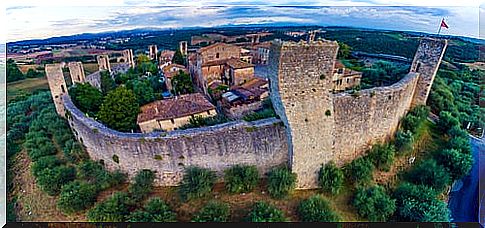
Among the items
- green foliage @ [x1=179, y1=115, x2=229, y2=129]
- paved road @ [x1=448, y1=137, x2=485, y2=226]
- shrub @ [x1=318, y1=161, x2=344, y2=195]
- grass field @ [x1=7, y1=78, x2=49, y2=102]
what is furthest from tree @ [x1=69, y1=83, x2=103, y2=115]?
paved road @ [x1=448, y1=137, x2=485, y2=226]

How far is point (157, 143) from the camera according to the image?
22.1 feet

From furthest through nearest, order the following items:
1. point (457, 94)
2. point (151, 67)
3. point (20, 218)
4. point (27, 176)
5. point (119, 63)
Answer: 1. point (119, 63)
2. point (151, 67)
3. point (457, 94)
4. point (27, 176)
5. point (20, 218)

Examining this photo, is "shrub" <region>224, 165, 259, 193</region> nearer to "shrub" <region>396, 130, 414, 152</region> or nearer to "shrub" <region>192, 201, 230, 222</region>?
"shrub" <region>192, 201, 230, 222</region>

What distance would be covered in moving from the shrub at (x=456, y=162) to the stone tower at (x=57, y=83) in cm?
1131

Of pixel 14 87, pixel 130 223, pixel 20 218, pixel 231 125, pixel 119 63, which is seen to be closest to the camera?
pixel 130 223

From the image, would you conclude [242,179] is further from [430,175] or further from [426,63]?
[426,63]

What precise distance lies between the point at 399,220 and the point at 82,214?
6.62m

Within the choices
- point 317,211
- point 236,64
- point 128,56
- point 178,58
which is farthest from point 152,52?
point 317,211

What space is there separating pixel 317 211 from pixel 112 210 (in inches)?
159

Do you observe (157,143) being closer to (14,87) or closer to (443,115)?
(443,115)

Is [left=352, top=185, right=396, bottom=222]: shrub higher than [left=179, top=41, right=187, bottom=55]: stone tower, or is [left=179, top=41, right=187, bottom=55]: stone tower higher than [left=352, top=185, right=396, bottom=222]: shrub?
[left=179, top=41, right=187, bottom=55]: stone tower

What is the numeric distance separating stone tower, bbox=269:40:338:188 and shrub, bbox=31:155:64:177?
622 centimetres

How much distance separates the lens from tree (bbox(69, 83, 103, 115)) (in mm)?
10805

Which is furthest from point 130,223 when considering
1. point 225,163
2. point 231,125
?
point 231,125
